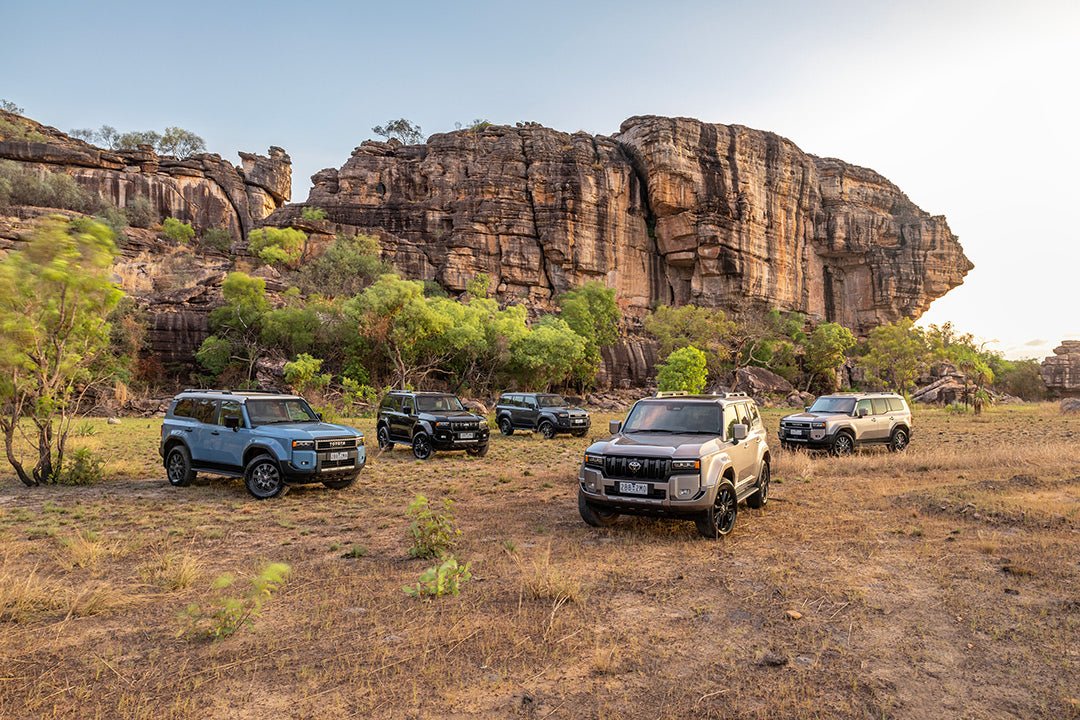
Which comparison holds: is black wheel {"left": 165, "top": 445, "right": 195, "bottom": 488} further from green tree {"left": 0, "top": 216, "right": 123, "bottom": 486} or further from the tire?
the tire

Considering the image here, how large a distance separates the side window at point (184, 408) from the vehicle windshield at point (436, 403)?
6369mm

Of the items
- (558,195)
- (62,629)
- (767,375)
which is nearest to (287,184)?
(558,195)

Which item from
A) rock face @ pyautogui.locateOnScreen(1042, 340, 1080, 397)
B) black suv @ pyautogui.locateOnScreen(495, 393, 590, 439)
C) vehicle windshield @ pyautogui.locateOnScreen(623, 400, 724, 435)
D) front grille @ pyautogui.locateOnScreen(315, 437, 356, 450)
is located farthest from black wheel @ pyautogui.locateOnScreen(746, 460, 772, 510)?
rock face @ pyautogui.locateOnScreen(1042, 340, 1080, 397)

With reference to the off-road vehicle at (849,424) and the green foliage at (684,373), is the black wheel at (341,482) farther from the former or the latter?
the green foliage at (684,373)

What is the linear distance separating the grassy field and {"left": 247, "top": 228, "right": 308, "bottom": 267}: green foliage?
46635 mm

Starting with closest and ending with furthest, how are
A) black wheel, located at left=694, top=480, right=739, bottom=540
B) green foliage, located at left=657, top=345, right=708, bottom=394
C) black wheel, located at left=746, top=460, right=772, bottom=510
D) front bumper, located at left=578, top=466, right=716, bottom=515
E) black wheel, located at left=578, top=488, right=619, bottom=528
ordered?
front bumper, located at left=578, top=466, right=716, bottom=515
black wheel, located at left=694, top=480, right=739, bottom=540
black wheel, located at left=578, top=488, right=619, bottom=528
black wheel, located at left=746, top=460, right=772, bottom=510
green foliage, located at left=657, top=345, right=708, bottom=394

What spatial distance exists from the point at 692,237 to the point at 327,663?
67890 millimetres

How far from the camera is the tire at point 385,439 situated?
1791 cm

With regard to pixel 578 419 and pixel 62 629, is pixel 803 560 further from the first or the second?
pixel 578 419

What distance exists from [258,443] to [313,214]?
181 ft

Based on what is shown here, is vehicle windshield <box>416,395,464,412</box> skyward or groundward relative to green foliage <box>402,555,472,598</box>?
skyward

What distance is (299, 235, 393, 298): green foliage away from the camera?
50.0 m

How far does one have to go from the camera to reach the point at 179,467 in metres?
11.9

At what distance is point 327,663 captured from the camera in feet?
13.8
